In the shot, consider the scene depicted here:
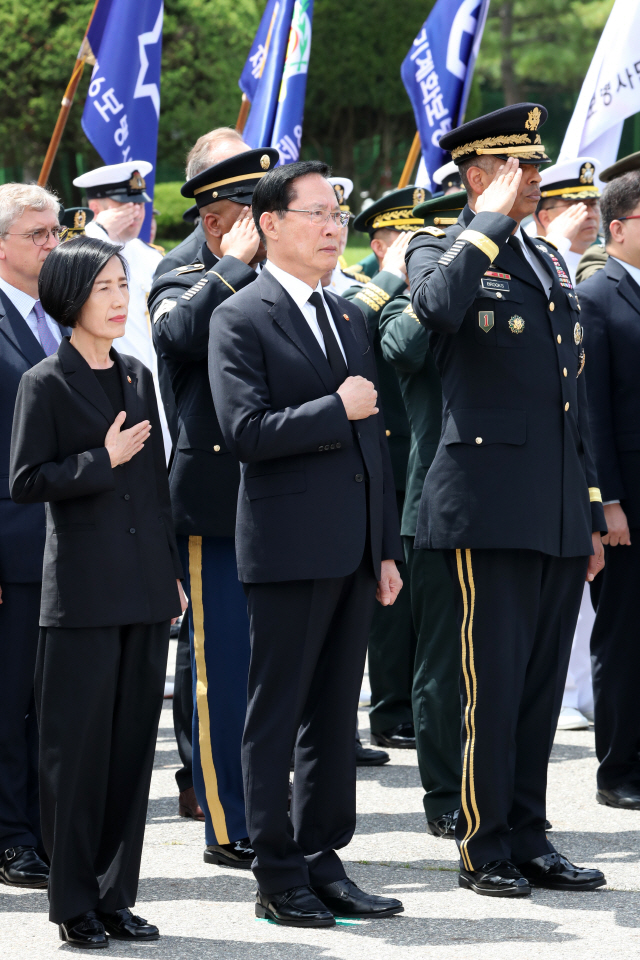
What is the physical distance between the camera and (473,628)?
13.8ft

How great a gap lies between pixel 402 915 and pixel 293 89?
5.69 m

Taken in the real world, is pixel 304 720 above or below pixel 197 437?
below

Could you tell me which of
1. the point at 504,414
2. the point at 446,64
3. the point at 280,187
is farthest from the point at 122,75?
the point at 504,414

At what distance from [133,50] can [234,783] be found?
557 centimetres

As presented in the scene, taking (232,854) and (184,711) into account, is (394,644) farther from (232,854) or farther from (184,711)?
(232,854)

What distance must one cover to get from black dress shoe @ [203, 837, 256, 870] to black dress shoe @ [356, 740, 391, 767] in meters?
1.39

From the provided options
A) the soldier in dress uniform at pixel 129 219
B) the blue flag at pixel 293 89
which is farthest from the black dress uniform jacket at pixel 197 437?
the blue flag at pixel 293 89

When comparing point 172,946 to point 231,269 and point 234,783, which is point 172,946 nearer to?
point 234,783

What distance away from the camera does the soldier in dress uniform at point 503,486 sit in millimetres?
4160

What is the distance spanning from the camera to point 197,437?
15.1 ft

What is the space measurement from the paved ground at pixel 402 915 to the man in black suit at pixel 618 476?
226mm

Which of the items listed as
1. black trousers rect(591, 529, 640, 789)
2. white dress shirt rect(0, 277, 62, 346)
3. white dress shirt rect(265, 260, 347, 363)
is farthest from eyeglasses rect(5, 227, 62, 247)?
black trousers rect(591, 529, 640, 789)

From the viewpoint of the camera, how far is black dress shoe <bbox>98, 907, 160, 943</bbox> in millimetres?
3816

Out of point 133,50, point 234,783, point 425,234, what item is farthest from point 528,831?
point 133,50
